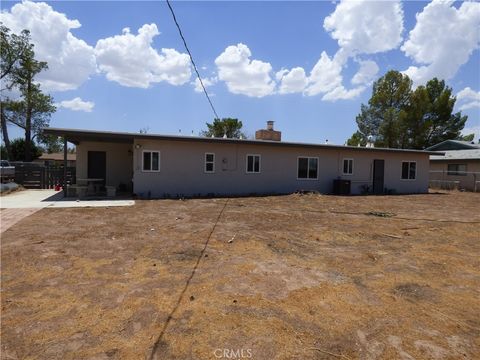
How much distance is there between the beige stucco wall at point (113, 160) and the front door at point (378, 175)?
14.4 metres

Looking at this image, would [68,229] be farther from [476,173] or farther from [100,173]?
[476,173]

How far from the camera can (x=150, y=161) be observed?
1418 cm

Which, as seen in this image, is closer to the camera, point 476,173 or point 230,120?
point 476,173

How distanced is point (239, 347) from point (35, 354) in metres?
1.74

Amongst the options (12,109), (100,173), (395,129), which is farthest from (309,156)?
(12,109)

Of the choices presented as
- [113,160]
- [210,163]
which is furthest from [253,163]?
[113,160]

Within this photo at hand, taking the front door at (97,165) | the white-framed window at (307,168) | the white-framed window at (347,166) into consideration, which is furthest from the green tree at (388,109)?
the front door at (97,165)

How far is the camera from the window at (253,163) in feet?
53.0

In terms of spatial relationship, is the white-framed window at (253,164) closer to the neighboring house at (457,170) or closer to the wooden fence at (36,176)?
the wooden fence at (36,176)

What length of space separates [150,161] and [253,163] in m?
5.18

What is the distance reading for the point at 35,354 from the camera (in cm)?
266

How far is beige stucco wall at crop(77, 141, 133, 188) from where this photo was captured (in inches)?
627

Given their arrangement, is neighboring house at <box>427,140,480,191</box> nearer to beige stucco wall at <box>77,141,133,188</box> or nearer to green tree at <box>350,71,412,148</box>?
green tree at <box>350,71,412,148</box>

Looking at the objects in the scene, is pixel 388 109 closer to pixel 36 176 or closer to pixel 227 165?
pixel 227 165
